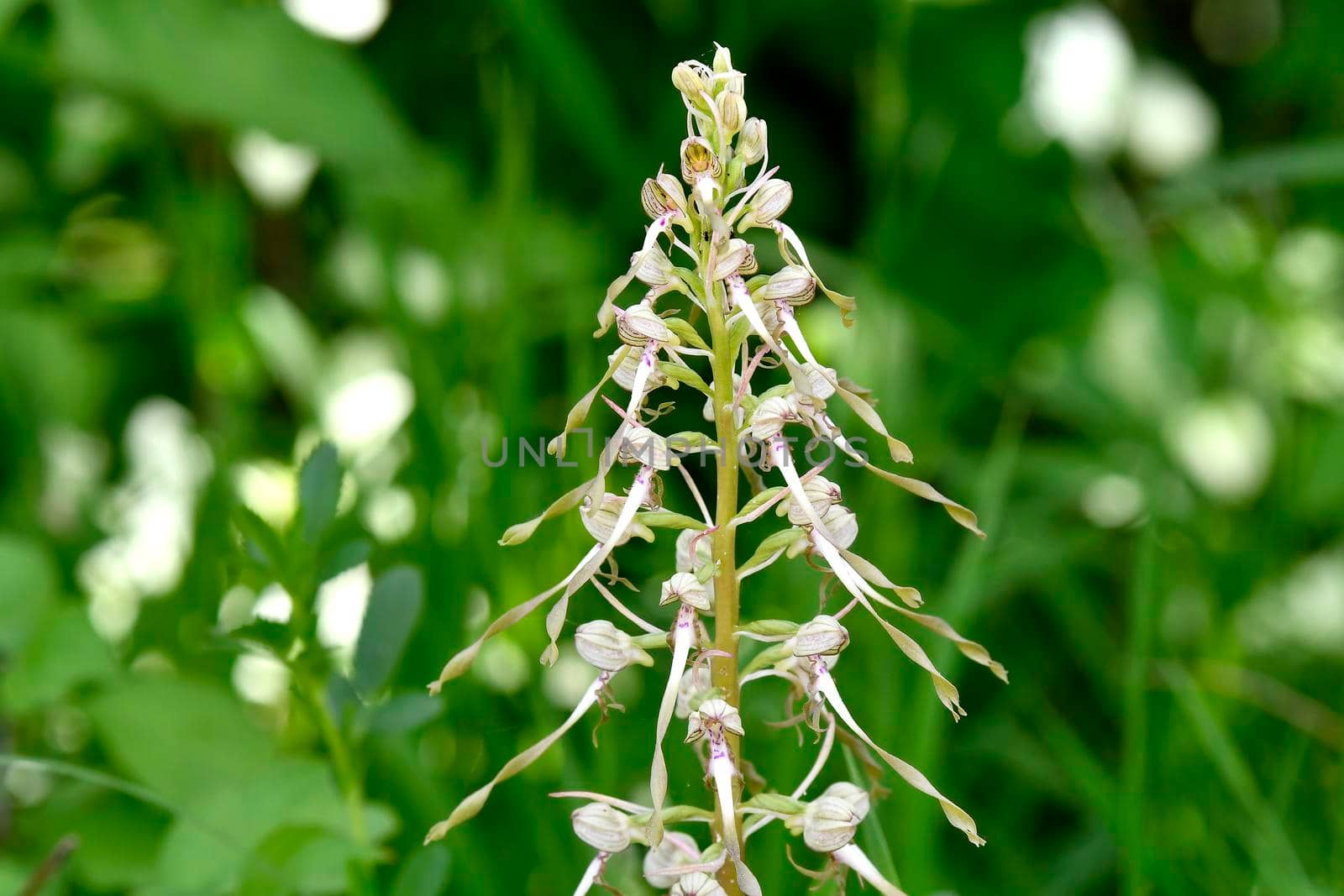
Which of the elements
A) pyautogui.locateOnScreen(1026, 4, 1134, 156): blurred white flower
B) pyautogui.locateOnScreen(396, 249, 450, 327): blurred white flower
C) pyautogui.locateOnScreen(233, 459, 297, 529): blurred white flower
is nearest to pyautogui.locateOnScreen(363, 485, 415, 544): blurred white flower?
pyautogui.locateOnScreen(233, 459, 297, 529): blurred white flower

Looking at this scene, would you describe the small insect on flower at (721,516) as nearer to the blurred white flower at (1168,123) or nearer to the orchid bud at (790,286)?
the orchid bud at (790,286)

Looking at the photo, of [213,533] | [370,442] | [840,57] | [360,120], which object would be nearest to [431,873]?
[213,533]

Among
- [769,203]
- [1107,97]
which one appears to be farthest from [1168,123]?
[769,203]

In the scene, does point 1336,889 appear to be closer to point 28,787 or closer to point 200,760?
point 200,760

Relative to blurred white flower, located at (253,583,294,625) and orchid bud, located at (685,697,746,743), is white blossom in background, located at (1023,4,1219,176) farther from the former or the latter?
orchid bud, located at (685,697,746,743)

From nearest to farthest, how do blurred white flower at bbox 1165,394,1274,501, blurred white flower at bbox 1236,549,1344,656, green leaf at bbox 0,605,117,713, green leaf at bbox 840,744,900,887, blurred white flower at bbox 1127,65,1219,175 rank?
green leaf at bbox 840,744,900,887 → green leaf at bbox 0,605,117,713 → blurred white flower at bbox 1236,549,1344,656 → blurred white flower at bbox 1165,394,1274,501 → blurred white flower at bbox 1127,65,1219,175

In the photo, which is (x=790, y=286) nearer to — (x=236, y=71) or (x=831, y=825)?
(x=831, y=825)
